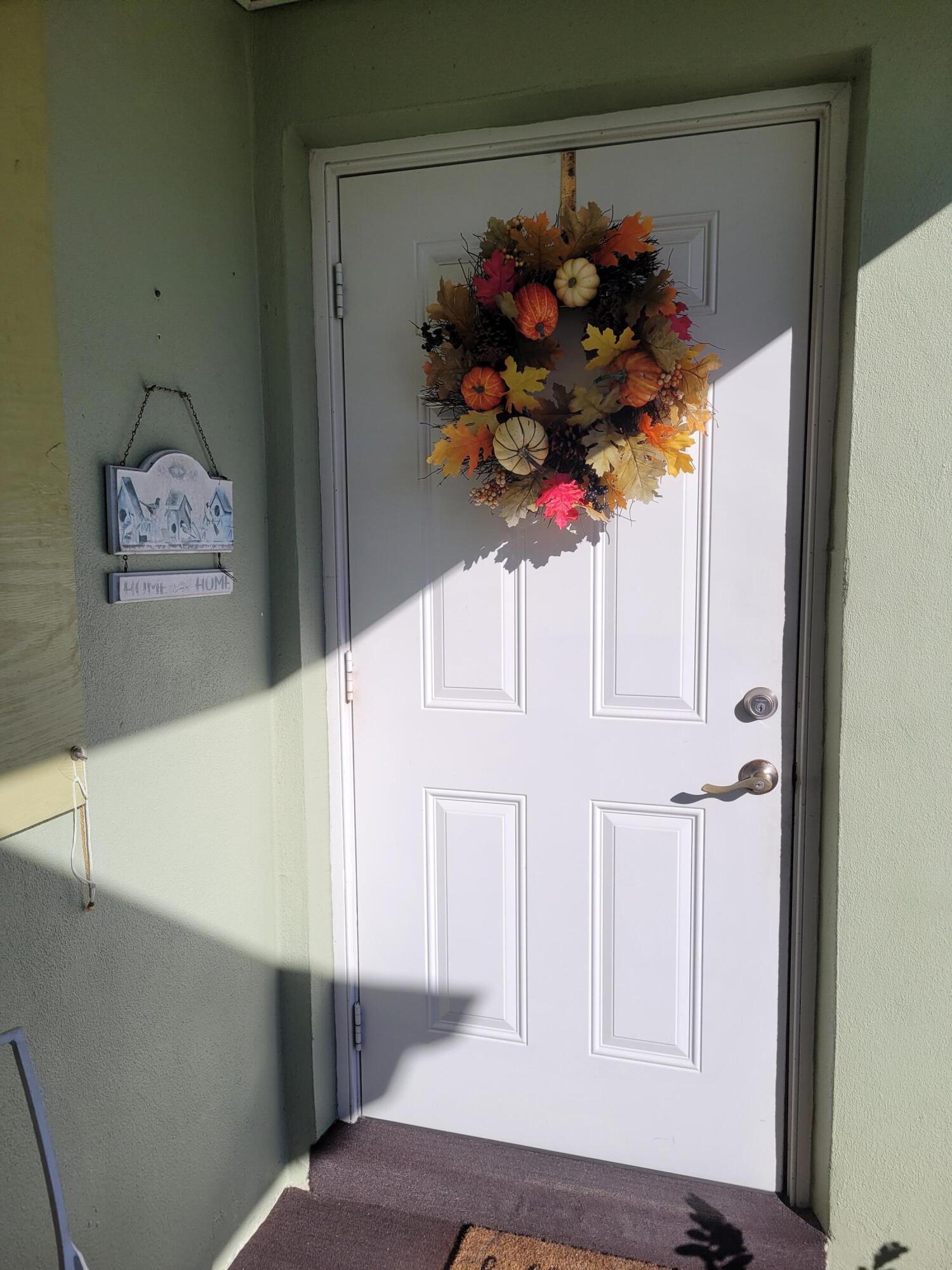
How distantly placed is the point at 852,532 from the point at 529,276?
2.66ft

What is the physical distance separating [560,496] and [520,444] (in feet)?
0.44

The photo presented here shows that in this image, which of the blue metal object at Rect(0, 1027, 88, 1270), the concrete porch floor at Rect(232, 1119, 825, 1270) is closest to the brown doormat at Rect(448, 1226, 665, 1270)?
the concrete porch floor at Rect(232, 1119, 825, 1270)

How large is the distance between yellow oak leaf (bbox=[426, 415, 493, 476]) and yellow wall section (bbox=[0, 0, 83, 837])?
71 centimetres

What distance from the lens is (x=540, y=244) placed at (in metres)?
1.64

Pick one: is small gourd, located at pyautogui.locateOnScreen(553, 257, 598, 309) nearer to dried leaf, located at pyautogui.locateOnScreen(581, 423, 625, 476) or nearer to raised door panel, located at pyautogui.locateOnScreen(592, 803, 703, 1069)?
dried leaf, located at pyautogui.locateOnScreen(581, 423, 625, 476)

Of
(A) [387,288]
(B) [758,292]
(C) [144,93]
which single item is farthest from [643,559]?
(C) [144,93]

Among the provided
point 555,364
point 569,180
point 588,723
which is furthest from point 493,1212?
point 569,180

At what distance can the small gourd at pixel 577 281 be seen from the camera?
162cm

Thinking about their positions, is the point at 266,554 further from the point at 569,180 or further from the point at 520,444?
the point at 569,180

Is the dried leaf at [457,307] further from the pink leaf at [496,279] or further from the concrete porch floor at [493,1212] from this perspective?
the concrete porch floor at [493,1212]

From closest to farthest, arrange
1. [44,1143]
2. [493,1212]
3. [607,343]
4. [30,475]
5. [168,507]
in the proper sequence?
1. [44,1143]
2. [30,475]
3. [168,507]
4. [607,343]
5. [493,1212]

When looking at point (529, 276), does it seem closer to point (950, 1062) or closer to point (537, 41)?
point (537, 41)

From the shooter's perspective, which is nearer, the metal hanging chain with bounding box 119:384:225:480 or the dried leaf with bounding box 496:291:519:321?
the metal hanging chain with bounding box 119:384:225:480

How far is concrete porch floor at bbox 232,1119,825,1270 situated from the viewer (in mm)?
1742
